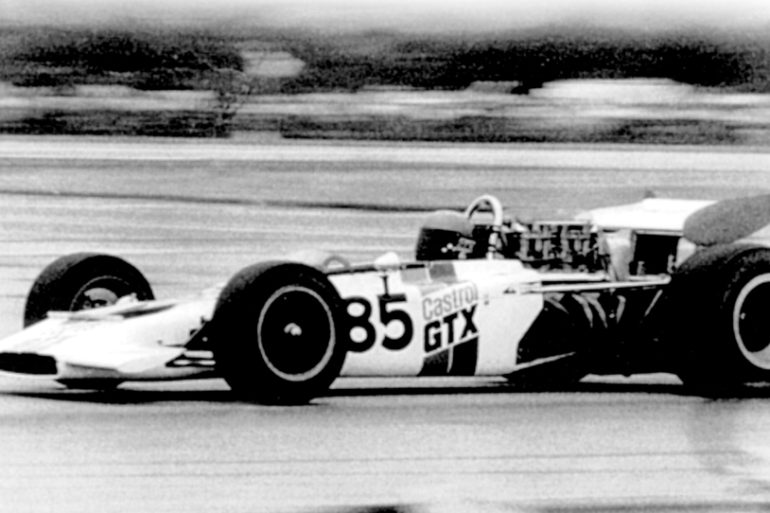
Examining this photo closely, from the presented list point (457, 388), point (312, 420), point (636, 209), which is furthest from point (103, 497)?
point (636, 209)

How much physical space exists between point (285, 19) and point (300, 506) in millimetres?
21209

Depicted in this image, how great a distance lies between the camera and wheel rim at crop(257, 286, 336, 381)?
704 cm

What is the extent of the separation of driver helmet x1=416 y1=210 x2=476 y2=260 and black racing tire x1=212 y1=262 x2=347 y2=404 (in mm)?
1076

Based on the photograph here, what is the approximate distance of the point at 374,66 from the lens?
25.8m

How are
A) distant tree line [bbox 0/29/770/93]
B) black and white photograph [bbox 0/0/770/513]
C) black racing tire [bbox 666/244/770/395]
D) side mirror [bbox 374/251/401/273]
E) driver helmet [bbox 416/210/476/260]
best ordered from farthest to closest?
distant tree line [bbox 0/29/770/93], driver helmet [bbox 416/210/476/260], black racing tire [bbox 666/244/770/395], side mirror [bbox 374/251/401/273], black and white photograph [bbox 0/0/770/513]

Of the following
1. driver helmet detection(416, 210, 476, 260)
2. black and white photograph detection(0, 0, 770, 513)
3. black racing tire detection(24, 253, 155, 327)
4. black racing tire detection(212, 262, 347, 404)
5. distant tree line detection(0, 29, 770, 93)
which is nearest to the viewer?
black and white photograph detection(0, 0, 770, 513)

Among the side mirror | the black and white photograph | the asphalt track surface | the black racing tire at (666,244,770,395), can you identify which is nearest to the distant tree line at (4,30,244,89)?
the black and white photograph

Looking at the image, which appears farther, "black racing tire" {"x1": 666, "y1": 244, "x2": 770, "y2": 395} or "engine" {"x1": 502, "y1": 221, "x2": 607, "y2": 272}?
"engine" {"x1": 502, "y1": 221, "x2": 607, "y2": 272}

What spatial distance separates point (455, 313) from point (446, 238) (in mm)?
744

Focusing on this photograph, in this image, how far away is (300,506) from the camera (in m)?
5.11

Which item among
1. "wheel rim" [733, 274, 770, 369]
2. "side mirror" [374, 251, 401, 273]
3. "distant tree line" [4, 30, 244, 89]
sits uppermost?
"distant tree line" [4, 30, 244, 89]

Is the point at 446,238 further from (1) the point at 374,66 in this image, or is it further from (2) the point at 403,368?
(1) the point at 374,66

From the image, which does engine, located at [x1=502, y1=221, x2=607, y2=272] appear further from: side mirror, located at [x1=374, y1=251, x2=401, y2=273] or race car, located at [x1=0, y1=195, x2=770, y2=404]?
side mirror, located at [x1=374, y1=251, x2=401, y2=273]

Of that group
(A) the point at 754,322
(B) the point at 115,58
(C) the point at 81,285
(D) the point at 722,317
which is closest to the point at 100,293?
(C) the point at 81,285
